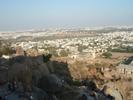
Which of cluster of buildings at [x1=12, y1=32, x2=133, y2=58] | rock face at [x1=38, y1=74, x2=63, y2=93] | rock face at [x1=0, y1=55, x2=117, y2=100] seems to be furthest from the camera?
cluster of buildings at [x1=12, y1=32, x2=133, y2=58]

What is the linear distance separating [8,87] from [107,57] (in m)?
41.3

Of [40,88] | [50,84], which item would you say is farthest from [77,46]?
[40,88]

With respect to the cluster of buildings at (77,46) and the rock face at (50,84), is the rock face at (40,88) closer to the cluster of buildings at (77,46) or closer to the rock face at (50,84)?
the rock face at (50,84)

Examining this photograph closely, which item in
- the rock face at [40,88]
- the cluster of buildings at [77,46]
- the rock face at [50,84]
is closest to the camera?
the rock face at [40,88]

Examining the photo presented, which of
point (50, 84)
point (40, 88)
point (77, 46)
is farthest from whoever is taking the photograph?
point (77, 46)

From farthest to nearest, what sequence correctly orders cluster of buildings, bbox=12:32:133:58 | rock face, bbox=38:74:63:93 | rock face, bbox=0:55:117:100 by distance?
cluster of buildings, bbox=12:32:133:58 < rock face, bbox=38:74:63:93 < rock face, bbox=0:55:117:100

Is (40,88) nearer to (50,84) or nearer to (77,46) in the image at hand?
(50,84)

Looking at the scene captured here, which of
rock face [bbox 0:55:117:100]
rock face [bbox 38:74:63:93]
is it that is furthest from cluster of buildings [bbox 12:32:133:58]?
rock face [bbox 38:74:63:93]

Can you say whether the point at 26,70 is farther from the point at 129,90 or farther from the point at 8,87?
the point at 129,90

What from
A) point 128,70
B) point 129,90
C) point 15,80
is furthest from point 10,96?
point 128,70

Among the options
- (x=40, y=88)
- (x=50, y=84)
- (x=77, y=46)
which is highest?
(x=50, y=84)

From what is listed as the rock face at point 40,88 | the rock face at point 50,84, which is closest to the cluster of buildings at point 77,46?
the rock face at point 40,88

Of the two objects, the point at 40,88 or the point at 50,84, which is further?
the point at 50,84

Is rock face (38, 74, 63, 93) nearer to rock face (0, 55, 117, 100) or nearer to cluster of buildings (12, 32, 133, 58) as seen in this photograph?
rock face (0, 55, 117, 100)
